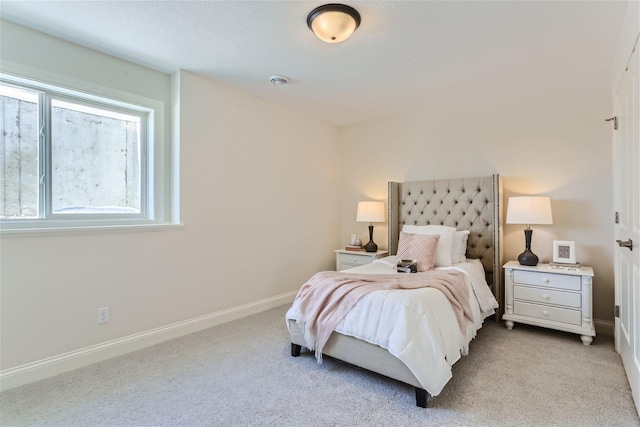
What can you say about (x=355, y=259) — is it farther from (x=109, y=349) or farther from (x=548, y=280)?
(x=109, y=349)

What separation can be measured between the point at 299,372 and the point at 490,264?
2295 mm

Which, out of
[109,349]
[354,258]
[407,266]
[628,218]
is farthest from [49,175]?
[628,218]

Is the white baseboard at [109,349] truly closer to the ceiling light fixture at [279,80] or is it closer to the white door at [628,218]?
the ceiling light fixture at [279,80]

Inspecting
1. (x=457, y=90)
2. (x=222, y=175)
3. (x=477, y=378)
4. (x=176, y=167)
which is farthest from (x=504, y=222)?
(x=176, y=167)

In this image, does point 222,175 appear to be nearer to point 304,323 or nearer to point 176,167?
point 176,167

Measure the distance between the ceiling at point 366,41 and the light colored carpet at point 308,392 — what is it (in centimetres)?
246

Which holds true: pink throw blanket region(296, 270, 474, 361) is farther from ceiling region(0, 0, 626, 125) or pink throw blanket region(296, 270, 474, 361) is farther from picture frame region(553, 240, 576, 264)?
ceiling region(0, 0, 626, 125)

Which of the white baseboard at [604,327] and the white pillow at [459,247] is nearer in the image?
the white baseboard at [604,327]

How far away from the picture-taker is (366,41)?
7.99 ft

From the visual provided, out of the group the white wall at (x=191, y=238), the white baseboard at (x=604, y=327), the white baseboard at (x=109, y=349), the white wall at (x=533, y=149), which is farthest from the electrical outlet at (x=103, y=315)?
the white baseboard at (x=604, y=327)

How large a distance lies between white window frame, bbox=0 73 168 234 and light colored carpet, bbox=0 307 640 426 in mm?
1109

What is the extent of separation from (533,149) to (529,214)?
79 cm

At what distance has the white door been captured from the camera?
175 cm

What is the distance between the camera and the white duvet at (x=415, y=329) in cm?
179
